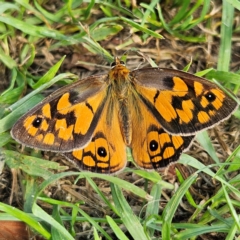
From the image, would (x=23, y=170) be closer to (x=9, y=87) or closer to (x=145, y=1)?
(x=9, y=87)

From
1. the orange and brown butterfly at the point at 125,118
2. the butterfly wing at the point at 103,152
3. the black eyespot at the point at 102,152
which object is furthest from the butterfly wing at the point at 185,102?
the black eyespot at the point at 102,152

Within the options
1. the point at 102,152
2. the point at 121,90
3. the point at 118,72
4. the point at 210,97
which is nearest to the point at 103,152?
the point at 102,152

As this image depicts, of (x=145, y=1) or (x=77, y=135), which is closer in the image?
(x=77, y=135)

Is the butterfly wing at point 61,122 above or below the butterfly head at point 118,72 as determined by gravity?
below

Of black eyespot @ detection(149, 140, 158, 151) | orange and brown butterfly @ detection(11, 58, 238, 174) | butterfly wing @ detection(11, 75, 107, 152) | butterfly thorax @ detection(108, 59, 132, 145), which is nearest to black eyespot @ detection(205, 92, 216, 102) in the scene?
orange and brown butterfly @ detection(11, 58, 238, 174)

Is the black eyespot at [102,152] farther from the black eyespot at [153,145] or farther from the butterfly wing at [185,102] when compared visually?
the butterfly wing at [185,102]

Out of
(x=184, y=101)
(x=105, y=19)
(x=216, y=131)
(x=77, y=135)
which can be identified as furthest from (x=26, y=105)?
(x=216, y=131)

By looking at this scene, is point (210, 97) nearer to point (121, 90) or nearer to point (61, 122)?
point (121, 90)
